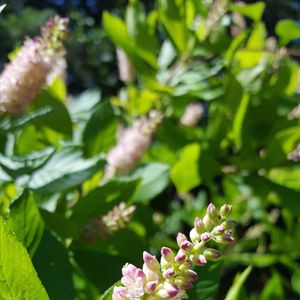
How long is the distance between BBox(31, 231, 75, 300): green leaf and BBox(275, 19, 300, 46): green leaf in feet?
1.83

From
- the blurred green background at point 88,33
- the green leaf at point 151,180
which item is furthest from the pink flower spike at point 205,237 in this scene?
the blurred green background at point 88,33

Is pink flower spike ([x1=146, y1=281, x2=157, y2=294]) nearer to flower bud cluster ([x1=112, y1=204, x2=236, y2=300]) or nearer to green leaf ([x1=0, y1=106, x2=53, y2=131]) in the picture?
flower bud cluster ([x1=112, y1=204, x2=236, y2=300])

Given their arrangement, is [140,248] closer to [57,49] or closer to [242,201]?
[57,49]

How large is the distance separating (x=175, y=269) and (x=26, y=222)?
20 centimetres

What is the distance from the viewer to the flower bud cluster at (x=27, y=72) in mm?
724

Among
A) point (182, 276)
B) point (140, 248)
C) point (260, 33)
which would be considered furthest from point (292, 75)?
point (182, 276)

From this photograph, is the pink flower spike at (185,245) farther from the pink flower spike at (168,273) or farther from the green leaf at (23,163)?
the green leaf at (23,163)

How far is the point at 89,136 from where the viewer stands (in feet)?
2.91

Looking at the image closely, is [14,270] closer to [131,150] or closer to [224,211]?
[224,211]

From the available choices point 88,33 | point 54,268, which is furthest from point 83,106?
point 88,33

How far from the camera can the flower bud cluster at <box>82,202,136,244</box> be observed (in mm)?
704

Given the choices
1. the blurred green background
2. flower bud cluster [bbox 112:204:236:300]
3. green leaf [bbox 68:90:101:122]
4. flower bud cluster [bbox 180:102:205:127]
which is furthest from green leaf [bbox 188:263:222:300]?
the blurred green background

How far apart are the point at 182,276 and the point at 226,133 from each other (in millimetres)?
637

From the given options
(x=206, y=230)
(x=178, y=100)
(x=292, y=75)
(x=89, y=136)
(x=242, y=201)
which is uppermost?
(x=206, y=230)
